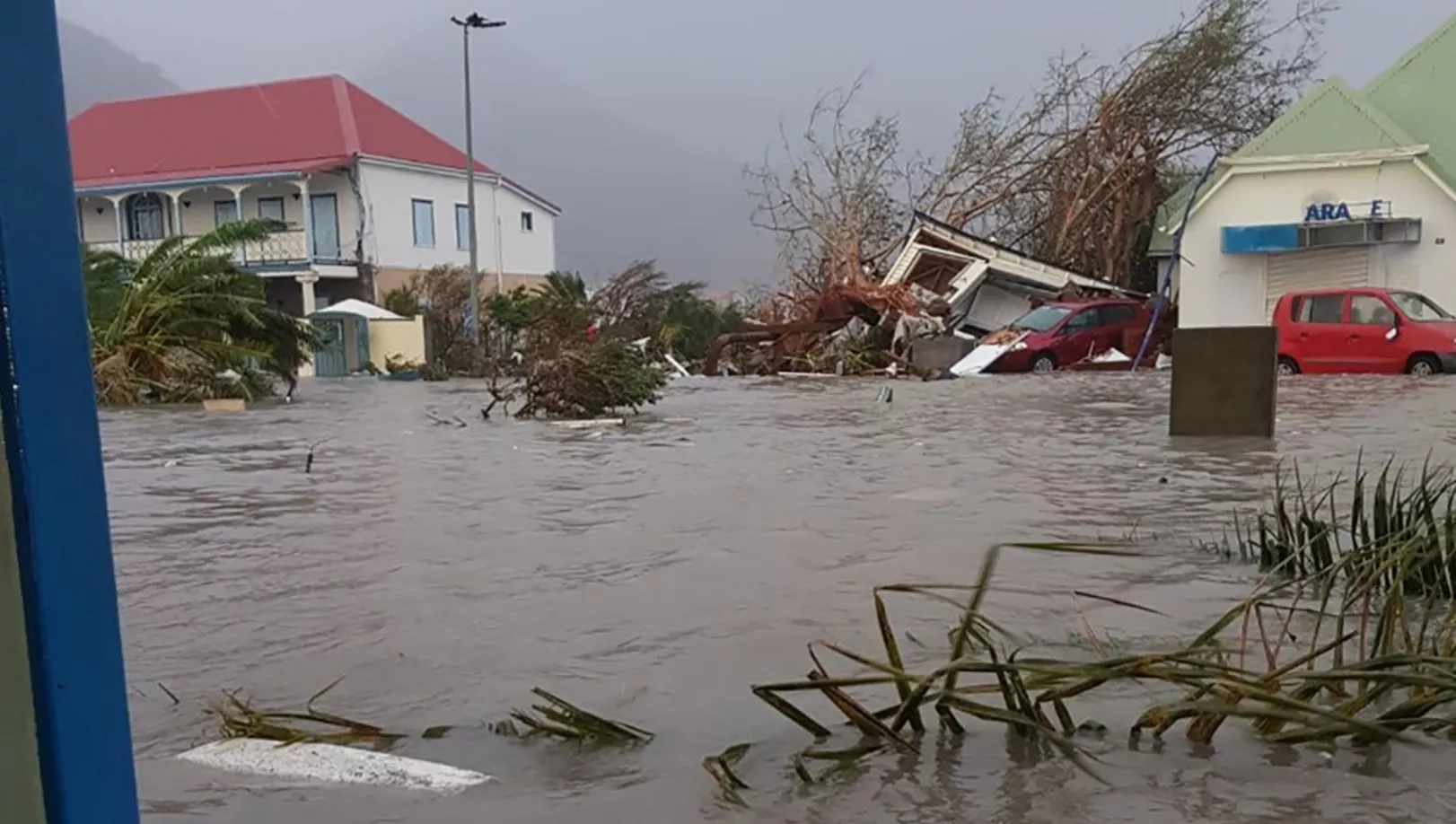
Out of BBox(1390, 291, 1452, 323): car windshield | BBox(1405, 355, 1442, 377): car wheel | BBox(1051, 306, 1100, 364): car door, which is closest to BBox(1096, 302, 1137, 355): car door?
BBox(1051, 306, 1100, 364): car door

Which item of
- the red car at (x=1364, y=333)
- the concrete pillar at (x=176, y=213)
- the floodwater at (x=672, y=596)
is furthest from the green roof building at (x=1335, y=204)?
the concrete pillar at (x=176, y=213)

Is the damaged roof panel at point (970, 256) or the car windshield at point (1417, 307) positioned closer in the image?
the car windshield at point (1417, 307)

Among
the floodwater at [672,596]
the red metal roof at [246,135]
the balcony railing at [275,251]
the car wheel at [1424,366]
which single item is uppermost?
the red metal roof at [246,135]

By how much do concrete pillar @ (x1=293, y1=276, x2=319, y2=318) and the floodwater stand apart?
25.8 meters

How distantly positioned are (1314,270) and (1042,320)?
6099mm

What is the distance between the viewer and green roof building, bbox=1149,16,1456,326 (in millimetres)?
22406

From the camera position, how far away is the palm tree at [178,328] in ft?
53.9

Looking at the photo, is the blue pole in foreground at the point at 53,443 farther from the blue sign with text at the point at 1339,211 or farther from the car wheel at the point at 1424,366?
the blue sign with text at the point at 1339,211

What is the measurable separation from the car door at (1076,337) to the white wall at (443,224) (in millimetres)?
22254

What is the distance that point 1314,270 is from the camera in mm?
23531

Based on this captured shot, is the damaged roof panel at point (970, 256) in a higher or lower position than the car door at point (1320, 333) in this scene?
higher

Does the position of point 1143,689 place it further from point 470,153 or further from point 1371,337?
point 470,153

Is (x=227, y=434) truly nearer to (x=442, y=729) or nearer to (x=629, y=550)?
(x=629, y=550)

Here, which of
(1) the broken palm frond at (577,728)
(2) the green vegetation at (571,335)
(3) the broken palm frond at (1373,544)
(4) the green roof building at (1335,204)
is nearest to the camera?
(1) the broken palm frond at (577,728)
